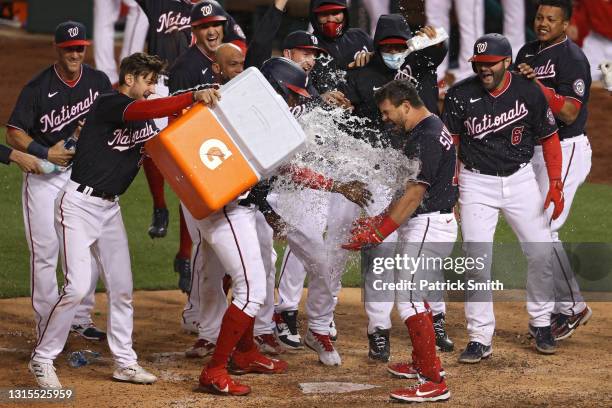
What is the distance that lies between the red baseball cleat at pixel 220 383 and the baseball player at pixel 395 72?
152 cm

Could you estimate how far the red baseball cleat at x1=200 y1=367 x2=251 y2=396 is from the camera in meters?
6.13

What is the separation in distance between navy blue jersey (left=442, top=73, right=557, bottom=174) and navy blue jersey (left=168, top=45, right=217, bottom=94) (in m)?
1.46

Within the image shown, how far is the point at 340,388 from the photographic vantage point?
6.29 meters

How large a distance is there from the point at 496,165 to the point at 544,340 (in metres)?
1.08

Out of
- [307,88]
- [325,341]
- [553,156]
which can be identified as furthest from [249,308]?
[553,156]

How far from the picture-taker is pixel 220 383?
6.13 m

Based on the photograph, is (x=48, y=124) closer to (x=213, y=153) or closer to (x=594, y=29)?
(x=213, y=153)

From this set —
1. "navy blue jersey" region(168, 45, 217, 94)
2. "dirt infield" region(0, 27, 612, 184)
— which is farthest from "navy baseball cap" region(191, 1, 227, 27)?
"dirt infield" region(0, 27, 612, 184)

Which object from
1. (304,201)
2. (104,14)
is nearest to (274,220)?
(304,201)

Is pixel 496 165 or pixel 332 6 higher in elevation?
pixel 332 6

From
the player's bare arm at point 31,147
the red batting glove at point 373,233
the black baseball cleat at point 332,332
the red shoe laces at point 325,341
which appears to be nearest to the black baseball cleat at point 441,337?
the black baseball cleat at point 332,332

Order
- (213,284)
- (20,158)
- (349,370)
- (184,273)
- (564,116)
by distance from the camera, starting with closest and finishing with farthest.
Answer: (20,158)
(349,370)
(213,284)
(564,116)
(184,273)

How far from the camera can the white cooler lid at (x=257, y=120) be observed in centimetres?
591

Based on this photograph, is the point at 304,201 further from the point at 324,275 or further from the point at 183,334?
the point at 183,334
